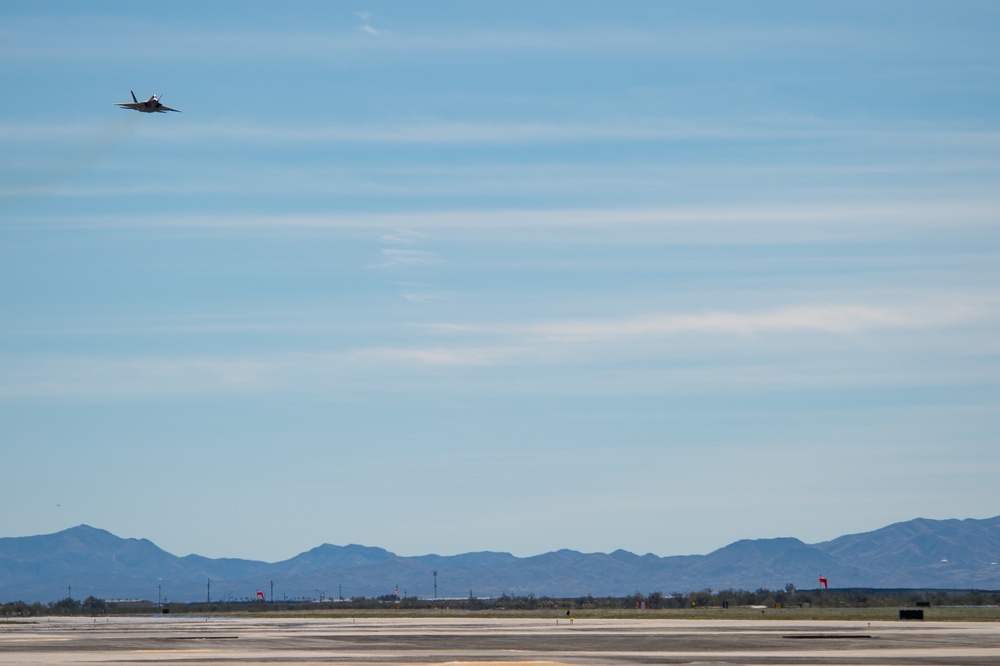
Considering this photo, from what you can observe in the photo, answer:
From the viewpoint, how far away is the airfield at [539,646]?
64.4 meters

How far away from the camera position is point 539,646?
7625cm

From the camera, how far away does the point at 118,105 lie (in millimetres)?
89625

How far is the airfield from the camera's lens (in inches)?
2534

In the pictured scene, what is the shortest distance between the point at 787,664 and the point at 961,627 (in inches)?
1823

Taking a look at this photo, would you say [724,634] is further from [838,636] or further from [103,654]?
[103,654]

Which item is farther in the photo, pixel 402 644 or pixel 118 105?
pixel 118 105

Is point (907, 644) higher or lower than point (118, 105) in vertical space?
lower

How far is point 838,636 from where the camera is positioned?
8681cm

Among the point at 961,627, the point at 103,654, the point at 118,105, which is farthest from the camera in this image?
the point at 961,627

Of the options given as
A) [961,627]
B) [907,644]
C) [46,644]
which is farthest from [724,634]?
[46,644]

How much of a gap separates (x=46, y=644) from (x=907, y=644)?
51.4 m

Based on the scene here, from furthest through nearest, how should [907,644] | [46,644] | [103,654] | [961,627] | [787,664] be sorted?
1. [961,627]
2. [46,644]
3. [907,644]
4. [103,654]
5. [787,664]

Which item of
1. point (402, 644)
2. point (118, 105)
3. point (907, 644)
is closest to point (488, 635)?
point (402, 644)

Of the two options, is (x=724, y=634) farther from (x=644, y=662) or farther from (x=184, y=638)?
(x=184, y=638)
